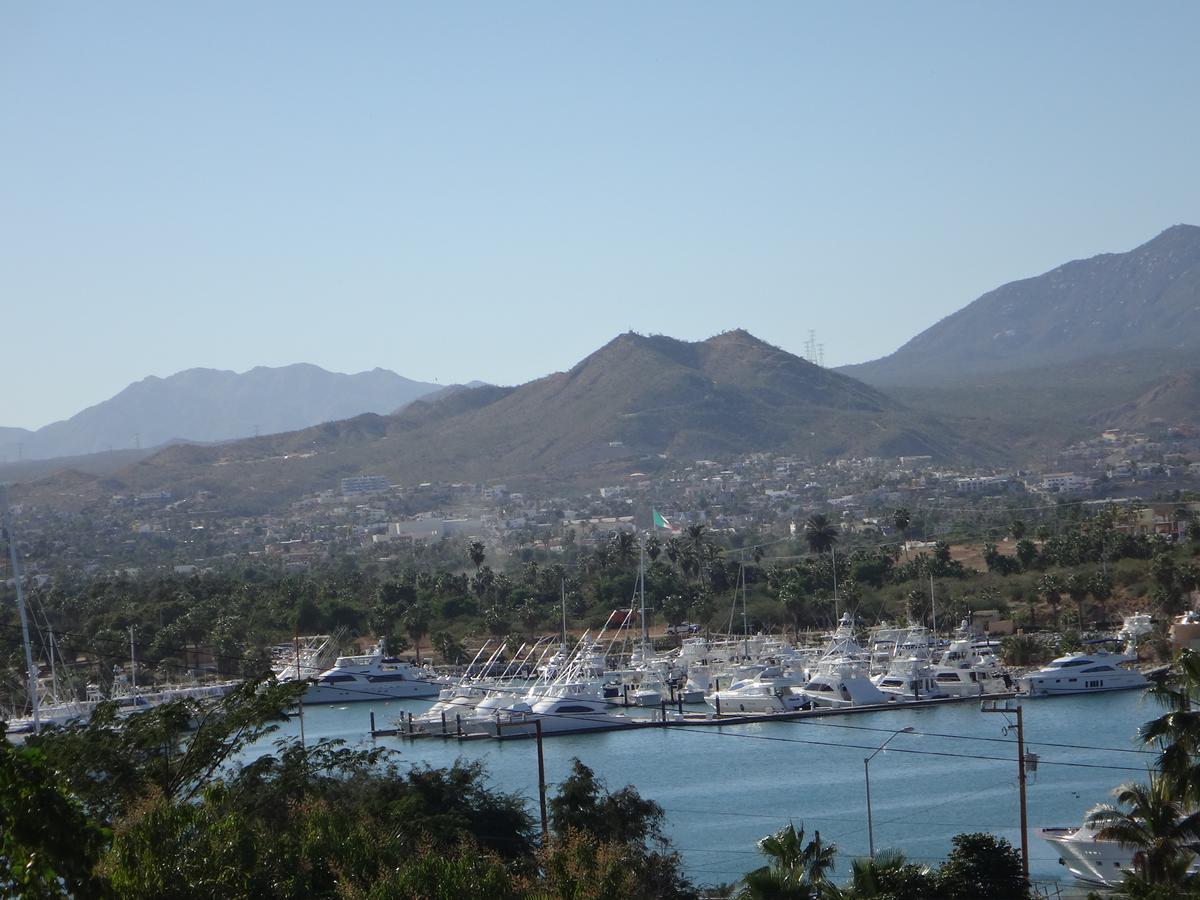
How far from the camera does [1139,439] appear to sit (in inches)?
7736

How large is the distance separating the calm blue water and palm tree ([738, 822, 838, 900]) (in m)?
8.74

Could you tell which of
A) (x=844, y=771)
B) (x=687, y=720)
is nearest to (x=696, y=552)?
(x=687, y=720)

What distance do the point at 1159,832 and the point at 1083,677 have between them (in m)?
37.7

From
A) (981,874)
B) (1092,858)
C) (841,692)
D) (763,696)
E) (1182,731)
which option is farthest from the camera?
(841,692)

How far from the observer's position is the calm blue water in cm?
3291

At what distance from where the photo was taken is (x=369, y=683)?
205 feet

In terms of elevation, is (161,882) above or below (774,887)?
above

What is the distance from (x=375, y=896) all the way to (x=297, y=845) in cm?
318

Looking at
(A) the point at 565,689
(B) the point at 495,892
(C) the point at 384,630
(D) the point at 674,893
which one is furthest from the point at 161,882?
(C) the point at 384,630

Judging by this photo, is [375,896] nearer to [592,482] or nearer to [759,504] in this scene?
[759,504]

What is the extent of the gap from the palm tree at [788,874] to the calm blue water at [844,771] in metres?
8.74

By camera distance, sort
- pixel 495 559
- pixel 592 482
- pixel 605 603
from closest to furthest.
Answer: pixel 605 603 < pixel 495 559 < pixel 592 482

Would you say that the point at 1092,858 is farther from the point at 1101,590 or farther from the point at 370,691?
the point at 370,691

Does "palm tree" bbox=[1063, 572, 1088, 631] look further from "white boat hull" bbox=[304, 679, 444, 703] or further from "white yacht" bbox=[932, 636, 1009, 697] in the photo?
"white boat hull" bbox=[304, 679, 444, 703]
